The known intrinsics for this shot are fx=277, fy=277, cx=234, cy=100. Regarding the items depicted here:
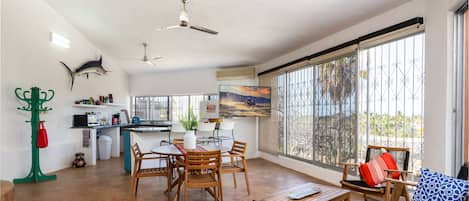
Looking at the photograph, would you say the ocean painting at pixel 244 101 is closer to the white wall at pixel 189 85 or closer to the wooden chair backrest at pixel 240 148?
the white wall at pixel 189 85

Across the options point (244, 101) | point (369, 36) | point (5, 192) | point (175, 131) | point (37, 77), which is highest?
point (369, 36)

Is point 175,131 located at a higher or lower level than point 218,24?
lower

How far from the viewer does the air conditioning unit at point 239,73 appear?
7.40m

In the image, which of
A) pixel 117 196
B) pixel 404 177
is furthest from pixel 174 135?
pixel 404 177

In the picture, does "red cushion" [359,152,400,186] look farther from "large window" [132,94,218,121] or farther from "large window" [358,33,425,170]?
"large window" [132,94,218,121]

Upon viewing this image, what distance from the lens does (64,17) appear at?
19.0 feet

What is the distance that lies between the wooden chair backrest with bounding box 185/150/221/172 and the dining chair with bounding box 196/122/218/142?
2.40 m

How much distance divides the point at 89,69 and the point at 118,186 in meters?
3.35

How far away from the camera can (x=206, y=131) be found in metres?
6.35

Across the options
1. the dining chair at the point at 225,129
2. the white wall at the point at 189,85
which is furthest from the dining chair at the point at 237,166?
the white wall at the point at 189,85

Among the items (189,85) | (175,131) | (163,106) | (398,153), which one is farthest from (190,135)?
(163,106)

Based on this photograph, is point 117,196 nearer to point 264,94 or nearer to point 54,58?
point 54,58

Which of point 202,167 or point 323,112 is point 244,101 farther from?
point 202,167

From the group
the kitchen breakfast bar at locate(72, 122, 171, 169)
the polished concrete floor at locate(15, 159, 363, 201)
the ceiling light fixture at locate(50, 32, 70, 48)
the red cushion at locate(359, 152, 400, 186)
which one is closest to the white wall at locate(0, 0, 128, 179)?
the ceiling light fixture at locate(50, 32, 70, 48)
